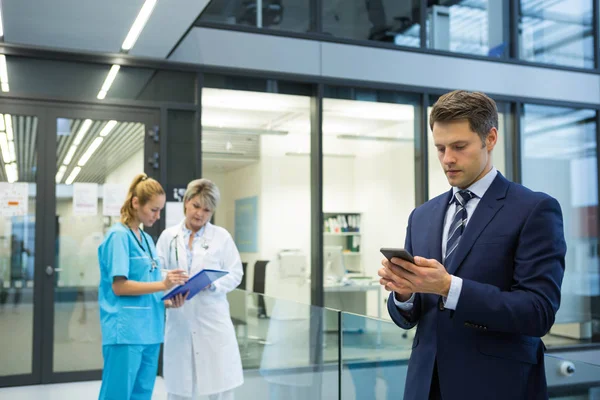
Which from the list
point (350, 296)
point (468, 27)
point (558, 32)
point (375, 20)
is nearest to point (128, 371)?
point (375, 20)

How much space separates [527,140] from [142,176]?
217 inches

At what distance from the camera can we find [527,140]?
25.7ft

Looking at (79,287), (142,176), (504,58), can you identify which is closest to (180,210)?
(79,287)

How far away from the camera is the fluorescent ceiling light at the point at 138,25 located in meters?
4.75

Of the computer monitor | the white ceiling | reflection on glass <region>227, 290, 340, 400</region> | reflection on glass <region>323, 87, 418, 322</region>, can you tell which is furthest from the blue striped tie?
the computer monitor

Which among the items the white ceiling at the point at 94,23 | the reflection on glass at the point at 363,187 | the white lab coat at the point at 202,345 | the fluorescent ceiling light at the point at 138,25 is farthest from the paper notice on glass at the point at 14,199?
the reflection on glass at the point at 363,187

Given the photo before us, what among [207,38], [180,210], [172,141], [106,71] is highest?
[207,38]

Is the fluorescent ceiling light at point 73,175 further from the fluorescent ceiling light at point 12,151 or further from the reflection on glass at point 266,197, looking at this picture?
the reflection on glass at point 266,197

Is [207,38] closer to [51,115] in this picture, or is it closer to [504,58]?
[51,115]

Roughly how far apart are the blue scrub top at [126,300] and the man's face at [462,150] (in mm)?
2201

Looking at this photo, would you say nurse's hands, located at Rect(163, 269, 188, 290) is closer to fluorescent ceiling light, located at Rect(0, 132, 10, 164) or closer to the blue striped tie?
the blue striped tie

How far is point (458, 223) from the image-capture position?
168cm

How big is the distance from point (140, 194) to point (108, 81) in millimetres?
2735

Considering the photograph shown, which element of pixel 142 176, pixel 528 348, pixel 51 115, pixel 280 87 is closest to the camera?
pixel 528 348
